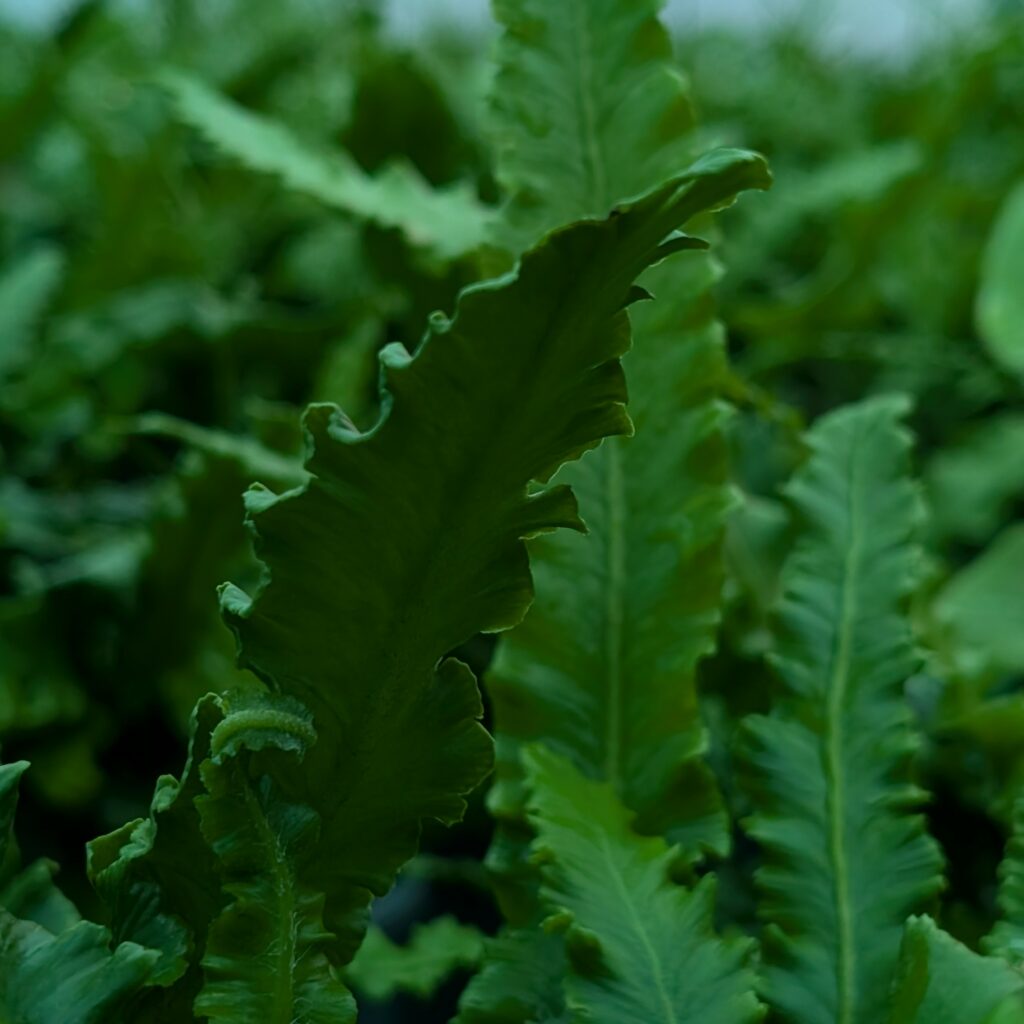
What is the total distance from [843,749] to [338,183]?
436 millimetres

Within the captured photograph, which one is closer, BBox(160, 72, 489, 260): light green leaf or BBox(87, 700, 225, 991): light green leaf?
BBox(87, 700, 225, 991): light green leaf

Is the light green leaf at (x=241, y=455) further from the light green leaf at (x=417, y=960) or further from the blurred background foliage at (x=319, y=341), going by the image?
the light green leaf at (x=417, y=960)

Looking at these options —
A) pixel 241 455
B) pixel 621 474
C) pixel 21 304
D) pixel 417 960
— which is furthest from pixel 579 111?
pixel 21 304

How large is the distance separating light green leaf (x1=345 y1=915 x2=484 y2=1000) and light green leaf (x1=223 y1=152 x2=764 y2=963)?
16 centimetres

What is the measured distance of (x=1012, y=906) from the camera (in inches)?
16.8

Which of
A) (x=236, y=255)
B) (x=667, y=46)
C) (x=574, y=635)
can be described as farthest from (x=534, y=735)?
(x=236, y=255)

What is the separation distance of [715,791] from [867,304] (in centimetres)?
65

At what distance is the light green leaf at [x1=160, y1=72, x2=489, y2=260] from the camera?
74 cm

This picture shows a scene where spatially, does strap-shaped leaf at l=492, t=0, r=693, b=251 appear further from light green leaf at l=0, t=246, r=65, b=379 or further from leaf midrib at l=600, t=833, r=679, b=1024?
light green leaf at l=0, t=246, r=65, b=379

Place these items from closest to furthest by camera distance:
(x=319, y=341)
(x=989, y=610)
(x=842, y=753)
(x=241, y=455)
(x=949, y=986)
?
(x=949, y=986)
(x=842, y=753)
(x=241, y=455)
(x=989, y=610)
(x=319, y=341)

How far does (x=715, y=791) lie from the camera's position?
492 mm

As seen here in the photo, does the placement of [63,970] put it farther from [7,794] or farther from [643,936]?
[643,936]

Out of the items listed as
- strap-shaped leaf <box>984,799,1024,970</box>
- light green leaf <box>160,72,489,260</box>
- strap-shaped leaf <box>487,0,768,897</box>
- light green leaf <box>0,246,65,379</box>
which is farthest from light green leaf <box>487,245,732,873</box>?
light green leaf <box>0,246,65,379</box>

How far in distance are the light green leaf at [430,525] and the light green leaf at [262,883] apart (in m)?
0.01
